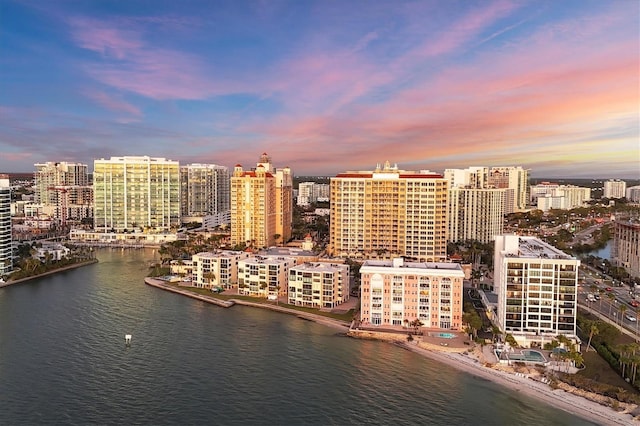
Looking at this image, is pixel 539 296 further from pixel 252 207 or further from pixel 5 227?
pixel 5 227

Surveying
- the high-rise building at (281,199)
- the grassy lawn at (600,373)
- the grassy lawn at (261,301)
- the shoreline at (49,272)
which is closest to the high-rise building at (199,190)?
the high-rise building at (281,199)

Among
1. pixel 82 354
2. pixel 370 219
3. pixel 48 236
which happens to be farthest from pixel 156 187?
pixel 82 354

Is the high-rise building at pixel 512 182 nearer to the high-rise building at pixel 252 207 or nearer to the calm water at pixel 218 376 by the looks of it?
the high-rise building at pixel 252 207

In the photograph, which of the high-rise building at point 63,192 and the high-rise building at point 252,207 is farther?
the high-rise building at point 63,192

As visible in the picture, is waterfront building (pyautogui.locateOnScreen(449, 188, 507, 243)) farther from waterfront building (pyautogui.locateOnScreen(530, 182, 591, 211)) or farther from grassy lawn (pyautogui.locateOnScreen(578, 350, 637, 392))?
waterfront building (pyautogui.locateOnScreen(530, 182, 591, 211))

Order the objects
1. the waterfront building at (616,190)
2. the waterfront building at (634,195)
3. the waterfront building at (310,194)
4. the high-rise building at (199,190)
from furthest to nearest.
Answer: the waterfront building at (616,190) → the waterfront building at (310,194) → the waterfront building at (634,195) → the high-rise building at (199,190)

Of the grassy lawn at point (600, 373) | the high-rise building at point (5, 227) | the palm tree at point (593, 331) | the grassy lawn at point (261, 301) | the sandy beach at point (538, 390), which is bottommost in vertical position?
the sandy beach at point (538, 390)

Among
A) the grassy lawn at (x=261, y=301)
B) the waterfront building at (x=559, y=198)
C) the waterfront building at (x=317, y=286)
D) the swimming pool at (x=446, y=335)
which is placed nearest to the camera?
the swimming pool at (x=446, y=335)

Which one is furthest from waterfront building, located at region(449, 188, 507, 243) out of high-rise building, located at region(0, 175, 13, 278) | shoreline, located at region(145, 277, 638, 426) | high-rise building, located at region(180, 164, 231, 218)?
high-rise building, located at region(0, 175, 13, 278)

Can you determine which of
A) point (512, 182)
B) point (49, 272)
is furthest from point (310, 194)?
point (49, 272)
